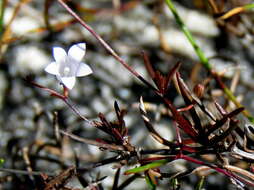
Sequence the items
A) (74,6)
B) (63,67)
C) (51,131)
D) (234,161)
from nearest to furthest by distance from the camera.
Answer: (63,67) → (234,161) → (51,131) → (74,6)

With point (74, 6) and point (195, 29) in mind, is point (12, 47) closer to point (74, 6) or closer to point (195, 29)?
point (74, 6)

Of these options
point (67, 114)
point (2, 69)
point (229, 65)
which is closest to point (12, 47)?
point (2, 69)

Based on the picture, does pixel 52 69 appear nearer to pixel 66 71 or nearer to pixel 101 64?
pixel 66 71

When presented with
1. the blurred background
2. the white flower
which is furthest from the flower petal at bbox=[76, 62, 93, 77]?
the blurred background

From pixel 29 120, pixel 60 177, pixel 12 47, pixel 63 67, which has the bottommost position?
pixel 60 177

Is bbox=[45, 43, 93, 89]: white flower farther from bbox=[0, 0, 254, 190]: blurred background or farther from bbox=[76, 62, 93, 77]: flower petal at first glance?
bbox=[0, 0, 254, 190]: blurred background

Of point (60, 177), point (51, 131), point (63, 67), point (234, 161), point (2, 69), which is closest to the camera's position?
point (60, 177)

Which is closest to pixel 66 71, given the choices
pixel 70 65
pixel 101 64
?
pixel 70 65

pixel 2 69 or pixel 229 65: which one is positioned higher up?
pixel 2 69
